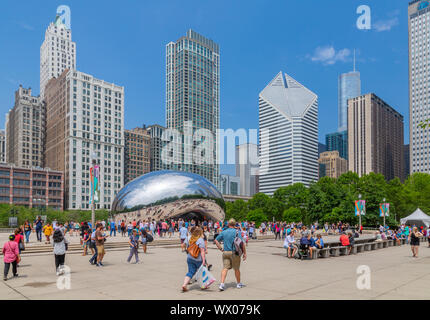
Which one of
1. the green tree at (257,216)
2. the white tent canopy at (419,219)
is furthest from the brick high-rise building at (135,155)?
the white tent canopy at (419,219)

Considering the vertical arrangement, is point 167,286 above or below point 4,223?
above

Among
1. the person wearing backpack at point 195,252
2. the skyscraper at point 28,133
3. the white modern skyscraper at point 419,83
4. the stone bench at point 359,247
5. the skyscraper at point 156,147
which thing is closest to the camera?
the person wearing backpack at point 195,252

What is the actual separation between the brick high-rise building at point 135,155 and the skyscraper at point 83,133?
2337cm

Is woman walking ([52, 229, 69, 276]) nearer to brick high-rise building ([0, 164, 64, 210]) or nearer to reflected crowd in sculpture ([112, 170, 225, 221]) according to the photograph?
reflected crowd in sculpture ([112, 170, 225, 221])

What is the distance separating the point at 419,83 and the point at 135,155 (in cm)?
12912

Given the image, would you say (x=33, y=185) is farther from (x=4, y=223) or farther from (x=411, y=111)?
(x=411, y=111)

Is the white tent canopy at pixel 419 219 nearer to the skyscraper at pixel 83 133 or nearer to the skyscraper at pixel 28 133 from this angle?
the skyscraper at pixel 83 133

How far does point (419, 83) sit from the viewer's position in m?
160

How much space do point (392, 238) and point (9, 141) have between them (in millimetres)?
168359

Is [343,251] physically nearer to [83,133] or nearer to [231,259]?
[231,259]

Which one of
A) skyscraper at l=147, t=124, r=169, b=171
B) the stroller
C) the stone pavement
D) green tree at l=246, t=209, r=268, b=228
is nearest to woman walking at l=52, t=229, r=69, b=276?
the stone pavement

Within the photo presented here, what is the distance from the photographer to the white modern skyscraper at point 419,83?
157m
